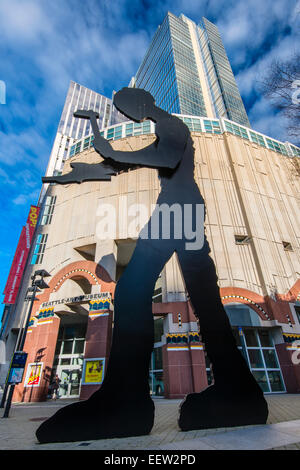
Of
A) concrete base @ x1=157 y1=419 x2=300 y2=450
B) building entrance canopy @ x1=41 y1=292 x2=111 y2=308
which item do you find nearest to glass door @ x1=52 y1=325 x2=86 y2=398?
building entrance canopy @ x1=41 y1=292 x2=111 y2=308

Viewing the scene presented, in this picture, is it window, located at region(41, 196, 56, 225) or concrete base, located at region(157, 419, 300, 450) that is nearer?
concrete base, located at region(157, 419, 300, 450)

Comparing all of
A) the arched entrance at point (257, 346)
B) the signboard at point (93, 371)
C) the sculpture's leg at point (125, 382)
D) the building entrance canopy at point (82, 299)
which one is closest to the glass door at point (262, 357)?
the arched entrance at point (257, 346)

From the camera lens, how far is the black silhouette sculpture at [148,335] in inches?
141

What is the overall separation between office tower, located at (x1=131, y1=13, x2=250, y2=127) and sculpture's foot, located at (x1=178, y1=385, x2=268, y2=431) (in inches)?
2559

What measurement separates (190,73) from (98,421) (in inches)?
3511

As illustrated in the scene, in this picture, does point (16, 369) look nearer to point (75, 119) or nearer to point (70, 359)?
point (70, 359)

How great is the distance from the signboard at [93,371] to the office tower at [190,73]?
197 ft

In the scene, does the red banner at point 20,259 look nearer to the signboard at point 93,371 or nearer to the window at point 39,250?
the window at point 39,250

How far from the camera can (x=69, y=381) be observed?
18.5 m

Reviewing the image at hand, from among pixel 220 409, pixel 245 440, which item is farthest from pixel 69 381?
pixel 245 440

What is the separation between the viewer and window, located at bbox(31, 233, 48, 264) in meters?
26.3

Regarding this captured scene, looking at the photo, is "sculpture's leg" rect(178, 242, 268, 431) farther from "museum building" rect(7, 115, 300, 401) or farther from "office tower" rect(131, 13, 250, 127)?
"office tower" rect(131, 13, 250, 127)

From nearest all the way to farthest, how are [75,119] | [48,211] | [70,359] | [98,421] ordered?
[98,421]
[70,359]
[48,211]
[75,119]

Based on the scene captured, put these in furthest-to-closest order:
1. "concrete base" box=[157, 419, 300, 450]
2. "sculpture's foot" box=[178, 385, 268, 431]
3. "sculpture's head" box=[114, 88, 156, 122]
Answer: "sculpture's head" box=[114, 88, 156, 122] → "sculpture's foot" box=[178, 385, 268, 431] → "concrete base" box=[157, 419, 300, 450]
